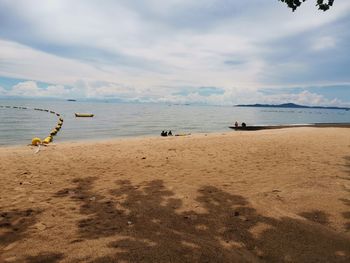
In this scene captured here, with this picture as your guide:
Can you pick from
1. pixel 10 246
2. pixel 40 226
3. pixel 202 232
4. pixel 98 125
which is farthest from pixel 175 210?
A: pixel 98 125

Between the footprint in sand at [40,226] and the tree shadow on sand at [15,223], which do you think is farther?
the footprint in sand at [40,226]

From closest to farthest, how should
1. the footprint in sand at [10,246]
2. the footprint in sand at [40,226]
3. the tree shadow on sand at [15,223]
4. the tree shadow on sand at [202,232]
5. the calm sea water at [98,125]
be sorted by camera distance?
1. the tree shadow on sand at [202,232]
2. the footprint in sand at [10,246]
3. the tree shadow on sand at [15,223]
4. the footprint in sand at [40,226]
5. the calm sea water at [98,125]

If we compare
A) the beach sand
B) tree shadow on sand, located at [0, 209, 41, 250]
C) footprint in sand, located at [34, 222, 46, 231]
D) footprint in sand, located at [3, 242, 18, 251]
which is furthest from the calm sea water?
footprint in sand, located at [3, 242, 18, 251]

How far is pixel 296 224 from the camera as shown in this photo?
5352 millimetres

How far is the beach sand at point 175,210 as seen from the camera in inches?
167

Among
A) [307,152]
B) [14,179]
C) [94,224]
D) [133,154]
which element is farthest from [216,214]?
[307,152]

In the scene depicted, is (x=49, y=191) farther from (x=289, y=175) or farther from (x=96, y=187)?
(x=289, y=175)

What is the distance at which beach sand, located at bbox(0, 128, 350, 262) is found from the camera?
4.25 meters

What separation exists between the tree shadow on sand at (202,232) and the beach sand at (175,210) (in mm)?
18

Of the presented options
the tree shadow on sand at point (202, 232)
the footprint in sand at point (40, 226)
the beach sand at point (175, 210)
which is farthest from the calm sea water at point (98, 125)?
the tree shadow on sand at point (202, 232)

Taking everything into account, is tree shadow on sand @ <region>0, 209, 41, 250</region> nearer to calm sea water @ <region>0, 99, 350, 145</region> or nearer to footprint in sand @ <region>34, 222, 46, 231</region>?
footprint in sand @ <region>34, 222, 46, 231</region>

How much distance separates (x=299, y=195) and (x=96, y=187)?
18.8 feet

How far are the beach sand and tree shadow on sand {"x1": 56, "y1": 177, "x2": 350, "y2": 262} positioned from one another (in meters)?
0.02

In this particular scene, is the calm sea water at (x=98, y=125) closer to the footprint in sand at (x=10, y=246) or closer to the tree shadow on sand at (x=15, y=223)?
the tree shadow on sand at (x=15, y=223)
